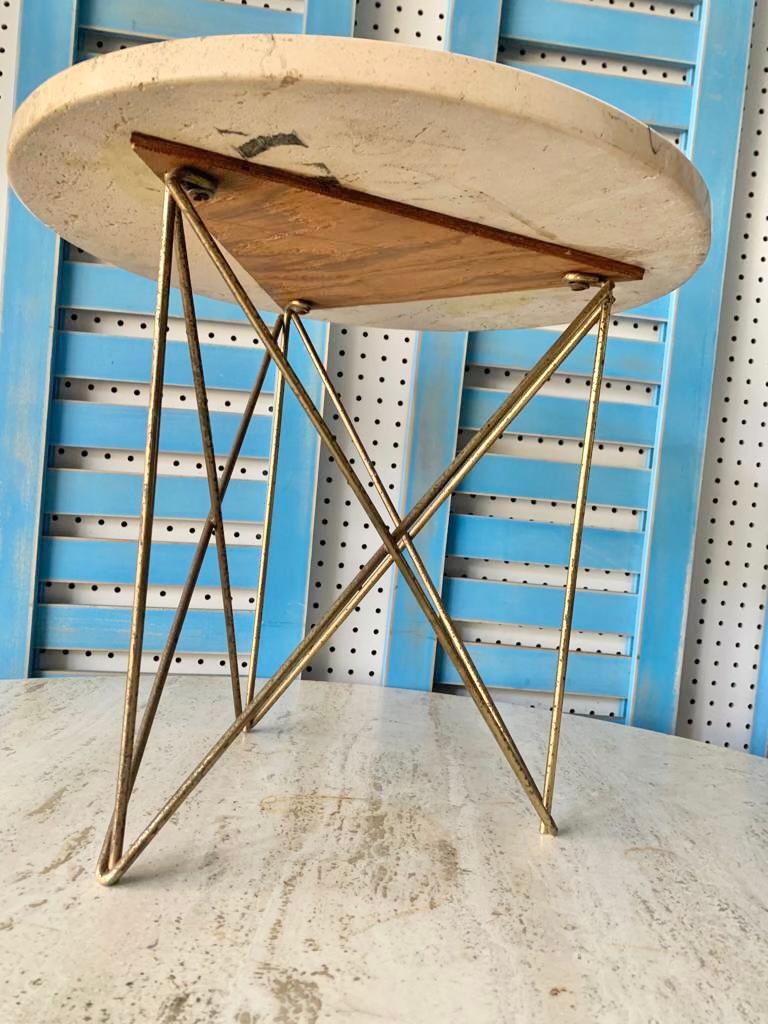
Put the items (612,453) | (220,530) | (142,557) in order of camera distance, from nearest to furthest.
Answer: (142,557) < (220,530) < (612,453)

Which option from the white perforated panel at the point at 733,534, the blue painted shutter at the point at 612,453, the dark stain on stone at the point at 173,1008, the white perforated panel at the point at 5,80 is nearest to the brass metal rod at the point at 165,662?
the dark stain on stone at the point at 173,1008

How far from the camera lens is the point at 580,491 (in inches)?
29.2

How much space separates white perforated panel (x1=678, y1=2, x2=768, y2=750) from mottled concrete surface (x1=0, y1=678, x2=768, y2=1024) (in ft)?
1.45

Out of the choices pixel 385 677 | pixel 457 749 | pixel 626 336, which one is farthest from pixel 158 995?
pixel 626 336

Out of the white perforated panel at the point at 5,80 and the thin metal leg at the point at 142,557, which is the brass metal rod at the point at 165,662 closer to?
the thin metal leg at the point at 142,557

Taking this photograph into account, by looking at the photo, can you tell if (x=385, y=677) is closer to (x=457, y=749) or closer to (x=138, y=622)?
(x=457, y=749)

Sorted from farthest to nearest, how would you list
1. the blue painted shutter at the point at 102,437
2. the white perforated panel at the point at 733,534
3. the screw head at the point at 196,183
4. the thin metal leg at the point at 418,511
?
the white perforated panel at the point at 733,534
the blue painted shutter at the point at 102,437
the thin metal leg at the point at 418,511
the screw head at the point at 196,183

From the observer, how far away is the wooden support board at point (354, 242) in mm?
539

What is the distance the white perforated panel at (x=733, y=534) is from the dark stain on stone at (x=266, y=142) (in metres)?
1.13

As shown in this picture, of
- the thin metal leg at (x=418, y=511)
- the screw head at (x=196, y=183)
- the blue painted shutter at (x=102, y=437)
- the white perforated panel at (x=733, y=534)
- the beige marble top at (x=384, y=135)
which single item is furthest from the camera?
the white perforated panel at (x=733, y=534)

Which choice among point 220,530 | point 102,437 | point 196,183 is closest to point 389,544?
point 220,530

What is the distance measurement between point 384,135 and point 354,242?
0.18 metres

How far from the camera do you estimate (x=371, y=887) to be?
0.61 metres

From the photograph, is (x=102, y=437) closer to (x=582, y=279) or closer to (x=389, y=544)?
(x=389, y=544)
